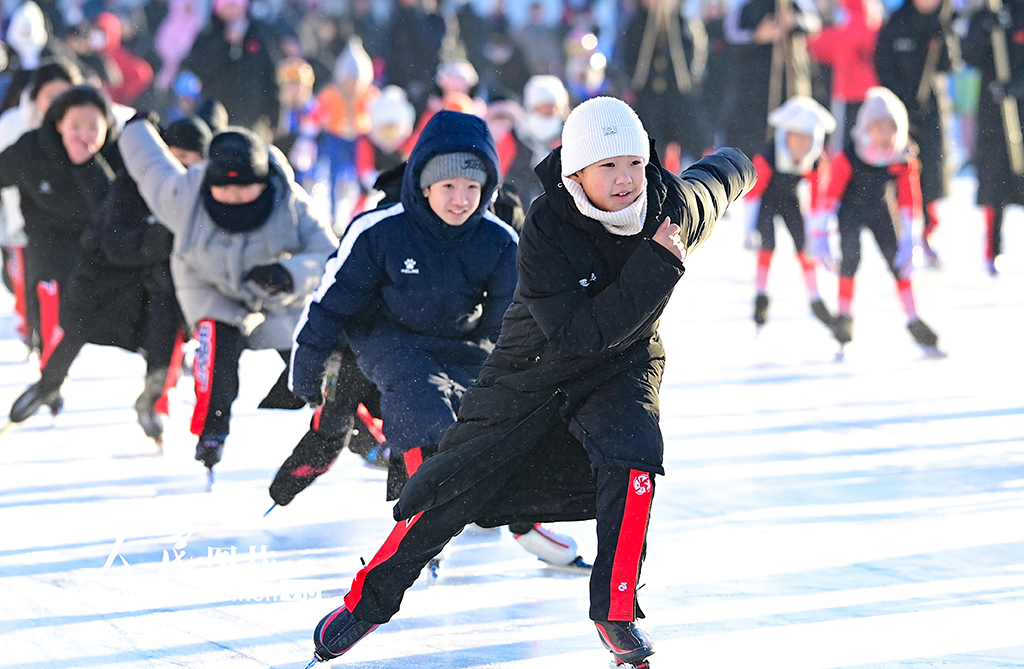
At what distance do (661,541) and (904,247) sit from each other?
389cm

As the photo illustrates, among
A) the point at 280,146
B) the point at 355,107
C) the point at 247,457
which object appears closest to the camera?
the point at 247,457

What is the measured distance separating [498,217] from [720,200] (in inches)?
52.5

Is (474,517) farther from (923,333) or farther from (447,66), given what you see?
(447,66)

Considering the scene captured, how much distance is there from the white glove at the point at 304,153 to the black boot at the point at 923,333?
27.8 feet

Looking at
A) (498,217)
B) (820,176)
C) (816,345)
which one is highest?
(498,217)

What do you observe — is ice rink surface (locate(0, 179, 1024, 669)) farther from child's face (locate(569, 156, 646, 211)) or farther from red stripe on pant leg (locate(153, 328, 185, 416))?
child's face (locate(569, 156, 646, 211))

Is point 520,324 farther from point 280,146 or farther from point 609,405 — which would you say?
point 280,146

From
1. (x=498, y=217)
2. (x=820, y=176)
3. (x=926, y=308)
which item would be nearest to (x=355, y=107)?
(x=820, y=176)

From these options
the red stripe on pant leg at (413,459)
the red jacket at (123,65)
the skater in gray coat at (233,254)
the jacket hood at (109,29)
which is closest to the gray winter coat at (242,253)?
the skater in gray coat at (233,254)

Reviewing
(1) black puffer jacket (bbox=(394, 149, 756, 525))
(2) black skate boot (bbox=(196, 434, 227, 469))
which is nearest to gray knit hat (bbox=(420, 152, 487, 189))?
(1) black puffer jacket (bbox=(394, 149, 756, 525))

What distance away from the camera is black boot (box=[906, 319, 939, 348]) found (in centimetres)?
785

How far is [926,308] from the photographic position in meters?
9.23

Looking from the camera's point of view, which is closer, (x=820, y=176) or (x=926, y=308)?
(x=926, y=308)

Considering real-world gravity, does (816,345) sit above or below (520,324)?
below
